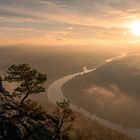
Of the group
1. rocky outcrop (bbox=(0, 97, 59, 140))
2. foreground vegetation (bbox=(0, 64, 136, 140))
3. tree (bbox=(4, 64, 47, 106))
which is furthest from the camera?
tree (bbox=(4, 64, 47, 106))

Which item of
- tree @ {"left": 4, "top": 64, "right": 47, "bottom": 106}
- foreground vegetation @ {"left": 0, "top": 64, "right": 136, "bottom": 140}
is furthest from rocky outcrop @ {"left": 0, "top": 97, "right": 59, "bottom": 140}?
tree @ {"left": 4, "top": 64, "right": 47, "bottom": 106}

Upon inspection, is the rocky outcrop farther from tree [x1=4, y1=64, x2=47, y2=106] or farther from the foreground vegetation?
tree [x1=4, y1=64, x2=47, y2=106]

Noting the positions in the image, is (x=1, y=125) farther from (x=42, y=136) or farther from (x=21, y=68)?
(x=21, y=68)

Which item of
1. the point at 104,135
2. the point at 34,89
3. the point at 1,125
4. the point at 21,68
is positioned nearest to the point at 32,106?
the point at 34,89

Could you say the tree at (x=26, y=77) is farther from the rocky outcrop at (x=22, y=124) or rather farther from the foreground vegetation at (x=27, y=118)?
the rocky outcrop at (x=22, y=124)

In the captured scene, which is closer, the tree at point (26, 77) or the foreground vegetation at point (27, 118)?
the foreground vegetation at point (27, 118)

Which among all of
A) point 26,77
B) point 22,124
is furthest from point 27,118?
point 26,77

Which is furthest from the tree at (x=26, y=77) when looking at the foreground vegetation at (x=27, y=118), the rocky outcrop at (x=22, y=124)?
the rocky outcrop at (x=22, y=124)

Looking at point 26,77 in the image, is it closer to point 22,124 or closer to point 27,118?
point 27,118
